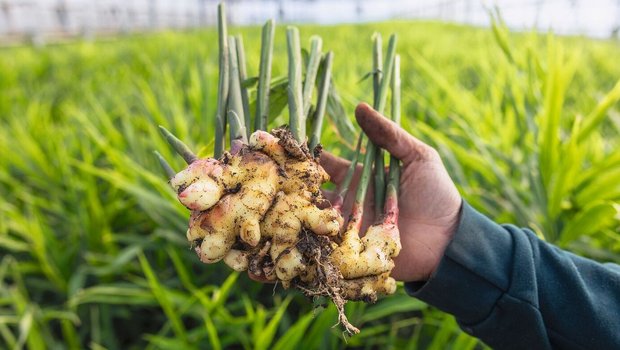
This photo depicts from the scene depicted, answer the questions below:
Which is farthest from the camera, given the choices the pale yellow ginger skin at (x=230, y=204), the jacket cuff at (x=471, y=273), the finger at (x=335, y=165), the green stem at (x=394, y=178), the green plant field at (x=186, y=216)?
the green plant field at (x=186, y=216)

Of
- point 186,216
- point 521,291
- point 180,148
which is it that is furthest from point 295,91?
point 186,216

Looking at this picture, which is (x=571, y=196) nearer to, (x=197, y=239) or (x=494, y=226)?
(x=494, y=226)

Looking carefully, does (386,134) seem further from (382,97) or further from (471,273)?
(471,273)

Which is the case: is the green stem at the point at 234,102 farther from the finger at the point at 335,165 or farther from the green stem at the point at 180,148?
the finger at the point at 335,165

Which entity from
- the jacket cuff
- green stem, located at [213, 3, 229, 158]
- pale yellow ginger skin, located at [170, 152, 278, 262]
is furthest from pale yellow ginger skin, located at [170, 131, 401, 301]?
the jacket cuff

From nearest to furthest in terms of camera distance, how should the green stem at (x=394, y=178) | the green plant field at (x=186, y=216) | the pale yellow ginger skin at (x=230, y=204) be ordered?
1. the pale yellow ginger skin at (x=230, y=204)
2. the green stem at (x=394, y=178)
3. the green plant field at (x=186, y=216)

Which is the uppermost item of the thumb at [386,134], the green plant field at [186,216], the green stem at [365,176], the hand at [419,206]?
the thumb at [386,134]

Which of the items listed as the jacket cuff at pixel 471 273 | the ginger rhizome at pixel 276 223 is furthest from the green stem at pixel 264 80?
the jacket cuff at pixel 471 273
